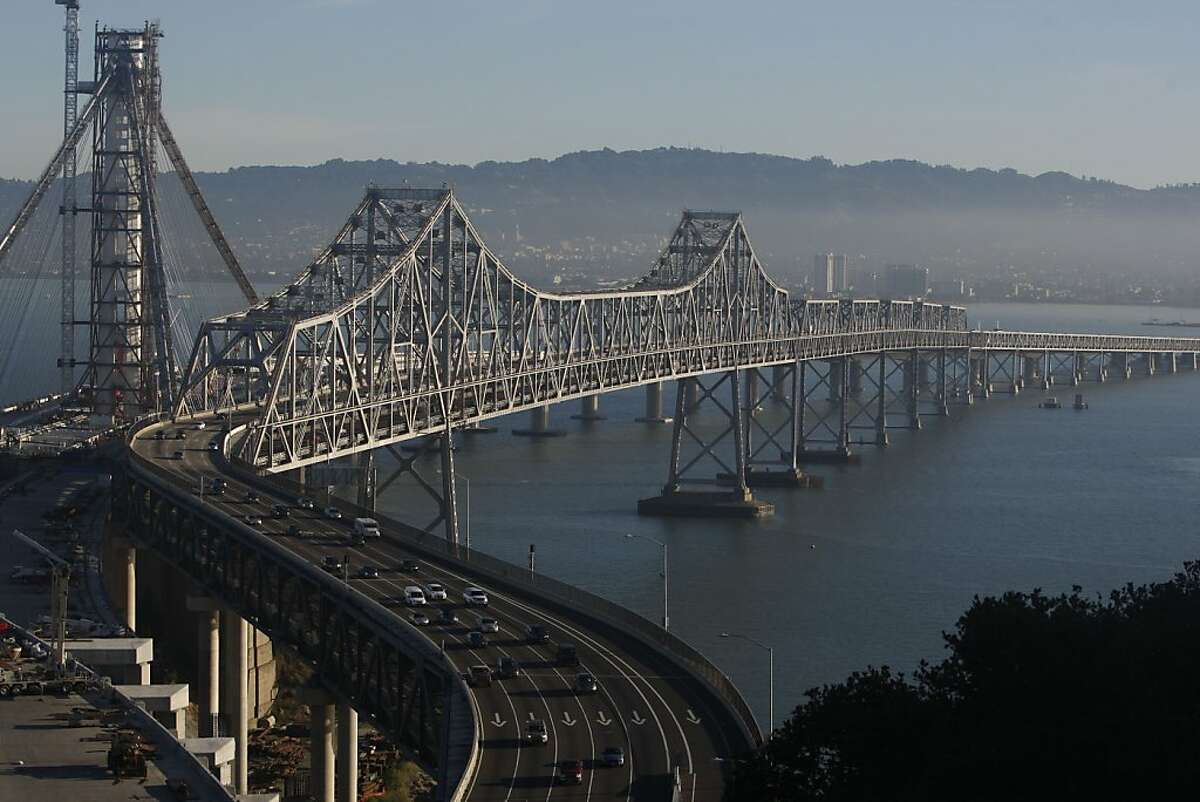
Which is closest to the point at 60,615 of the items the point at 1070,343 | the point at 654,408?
the point at 654,408

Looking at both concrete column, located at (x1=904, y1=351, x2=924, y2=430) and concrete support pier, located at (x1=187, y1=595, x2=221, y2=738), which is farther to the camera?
concrete column, located at (x1=904, y1=351, x2=924, y2=430)

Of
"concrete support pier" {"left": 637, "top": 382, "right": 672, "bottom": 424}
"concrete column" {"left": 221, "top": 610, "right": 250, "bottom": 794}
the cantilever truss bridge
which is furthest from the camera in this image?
"concrete support pier" {"left": 637, "top": 382, "right": 672, "bottom": 424}

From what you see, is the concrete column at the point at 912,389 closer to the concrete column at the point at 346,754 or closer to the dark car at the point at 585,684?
the concrete column at the point at 346,754

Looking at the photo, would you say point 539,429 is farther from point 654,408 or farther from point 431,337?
point 431,337

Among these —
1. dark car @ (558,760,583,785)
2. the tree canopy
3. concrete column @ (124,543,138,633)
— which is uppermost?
the tree canopy

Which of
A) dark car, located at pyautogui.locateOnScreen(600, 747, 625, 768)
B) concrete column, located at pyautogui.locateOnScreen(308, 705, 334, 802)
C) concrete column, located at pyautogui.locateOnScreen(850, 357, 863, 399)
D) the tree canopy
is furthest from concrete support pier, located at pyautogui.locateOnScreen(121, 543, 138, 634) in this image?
concrete column, located at pyautogui.locateOnScreen(850, 357, 863, 399)

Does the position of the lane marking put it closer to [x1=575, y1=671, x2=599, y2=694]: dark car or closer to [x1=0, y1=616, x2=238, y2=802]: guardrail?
[x1=575, y1=671, x2=599, y2=694]: dark car

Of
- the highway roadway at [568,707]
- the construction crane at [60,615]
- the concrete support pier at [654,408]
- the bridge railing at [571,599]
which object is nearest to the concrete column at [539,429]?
the concrete support pier at [654,408]

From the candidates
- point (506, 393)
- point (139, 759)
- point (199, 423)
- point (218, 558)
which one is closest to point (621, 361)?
point (506, 393)
